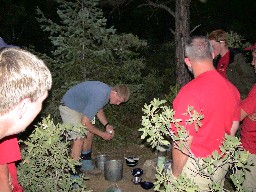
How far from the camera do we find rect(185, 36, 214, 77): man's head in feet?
9.88

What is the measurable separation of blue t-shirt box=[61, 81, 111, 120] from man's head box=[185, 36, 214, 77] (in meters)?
2.04

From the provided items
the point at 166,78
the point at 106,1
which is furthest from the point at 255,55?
the point at 166,78

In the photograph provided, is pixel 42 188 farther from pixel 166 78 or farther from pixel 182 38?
pixel 166 78

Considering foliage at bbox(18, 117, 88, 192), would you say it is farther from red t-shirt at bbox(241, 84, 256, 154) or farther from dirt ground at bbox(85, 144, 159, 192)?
red t-shirt at bbox(241, 84, 256, 154)

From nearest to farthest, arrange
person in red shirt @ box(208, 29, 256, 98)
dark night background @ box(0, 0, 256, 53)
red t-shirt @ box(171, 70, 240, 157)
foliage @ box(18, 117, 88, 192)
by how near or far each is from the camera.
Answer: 1. red t-shirt @ box(171, 70, 240, 157)
2. foliage @ box(18, 117, 88, 192)
3. person in red shirt @ box(208, 29, 256, 98)
4. dark night background @ box(0, 0, 256, 53)

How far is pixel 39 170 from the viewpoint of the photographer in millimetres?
3930

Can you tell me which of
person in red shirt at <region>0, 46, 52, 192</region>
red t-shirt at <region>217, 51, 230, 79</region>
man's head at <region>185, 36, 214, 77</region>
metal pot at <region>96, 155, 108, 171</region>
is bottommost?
metal pot at <region>96, 155, 108, 171</region>

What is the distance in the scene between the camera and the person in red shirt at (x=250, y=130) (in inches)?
136

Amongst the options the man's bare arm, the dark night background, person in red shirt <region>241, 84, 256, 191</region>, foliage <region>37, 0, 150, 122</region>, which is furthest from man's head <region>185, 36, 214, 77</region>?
the dark night background

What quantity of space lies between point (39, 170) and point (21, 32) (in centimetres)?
1334

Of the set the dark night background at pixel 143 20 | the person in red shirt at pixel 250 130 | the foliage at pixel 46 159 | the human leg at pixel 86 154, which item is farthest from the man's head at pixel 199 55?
the dark night background at pixel 143 20

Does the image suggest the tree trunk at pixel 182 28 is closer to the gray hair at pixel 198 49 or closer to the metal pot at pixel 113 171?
the metal pot at pixel 113 171

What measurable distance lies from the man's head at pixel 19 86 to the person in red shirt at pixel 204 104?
1.58m

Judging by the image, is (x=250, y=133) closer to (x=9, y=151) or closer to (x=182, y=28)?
(x=9, y=151)
